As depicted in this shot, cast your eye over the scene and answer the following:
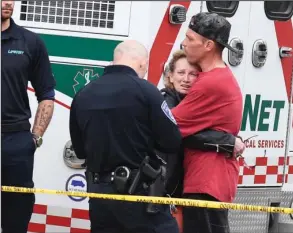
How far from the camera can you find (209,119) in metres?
4.49

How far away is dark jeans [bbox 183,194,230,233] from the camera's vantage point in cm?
450

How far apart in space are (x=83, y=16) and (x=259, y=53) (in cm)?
129

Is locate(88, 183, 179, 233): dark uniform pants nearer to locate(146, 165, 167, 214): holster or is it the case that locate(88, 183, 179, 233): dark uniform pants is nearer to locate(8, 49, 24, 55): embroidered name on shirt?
locate(146, 165, 167, 214): holster

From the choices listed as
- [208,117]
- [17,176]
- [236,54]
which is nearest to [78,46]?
[17,176]

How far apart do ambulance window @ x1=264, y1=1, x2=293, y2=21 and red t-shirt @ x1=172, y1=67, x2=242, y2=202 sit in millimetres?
1408

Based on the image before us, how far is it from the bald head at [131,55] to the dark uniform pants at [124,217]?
571 millimetres

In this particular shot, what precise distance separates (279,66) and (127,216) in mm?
2186

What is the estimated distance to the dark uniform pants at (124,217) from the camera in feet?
13.7

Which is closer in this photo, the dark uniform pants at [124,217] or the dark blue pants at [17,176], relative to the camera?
the dark uniform pants at [124,217]

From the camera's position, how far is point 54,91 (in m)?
4.94

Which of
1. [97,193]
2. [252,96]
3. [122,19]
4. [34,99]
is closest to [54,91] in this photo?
[34,99]

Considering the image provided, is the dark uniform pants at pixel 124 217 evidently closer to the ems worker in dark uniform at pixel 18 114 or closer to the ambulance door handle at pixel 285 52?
the ems worker in dark uniform at pixel 18 114

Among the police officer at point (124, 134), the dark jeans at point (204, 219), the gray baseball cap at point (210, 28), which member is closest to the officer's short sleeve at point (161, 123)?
the police officer at point (124, 134)

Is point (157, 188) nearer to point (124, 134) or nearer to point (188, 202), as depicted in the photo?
point (188, 202)
